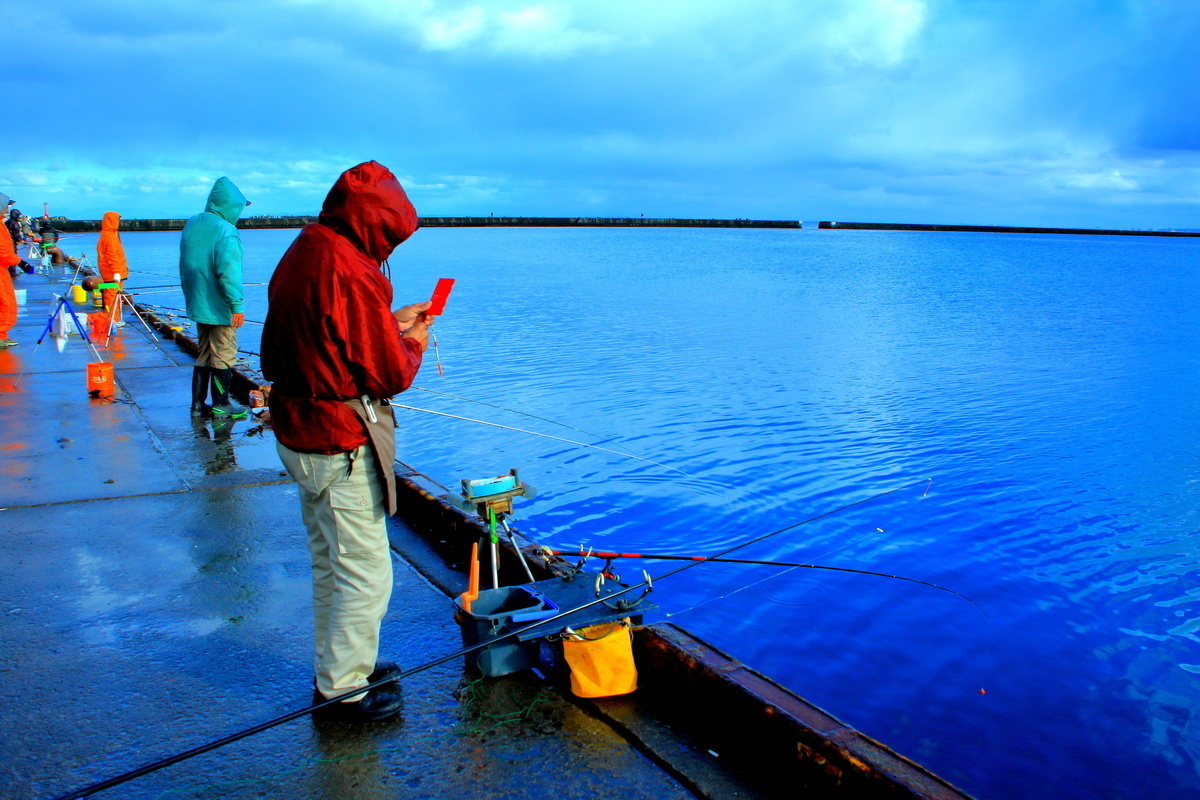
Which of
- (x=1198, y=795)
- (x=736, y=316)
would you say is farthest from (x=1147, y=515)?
(x=736, y=316)

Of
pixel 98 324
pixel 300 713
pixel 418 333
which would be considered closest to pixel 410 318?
pixel 418 333

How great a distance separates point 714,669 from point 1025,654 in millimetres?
3395

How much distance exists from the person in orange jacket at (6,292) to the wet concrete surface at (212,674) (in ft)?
20.5

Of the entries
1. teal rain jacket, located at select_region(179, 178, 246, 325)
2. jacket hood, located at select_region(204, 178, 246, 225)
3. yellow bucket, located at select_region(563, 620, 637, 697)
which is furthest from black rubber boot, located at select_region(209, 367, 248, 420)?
yellow bucket, located at select_region(563, 620, 637, 697)

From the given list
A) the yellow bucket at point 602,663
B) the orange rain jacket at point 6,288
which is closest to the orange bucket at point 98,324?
the orange rain jacket at point 6,288

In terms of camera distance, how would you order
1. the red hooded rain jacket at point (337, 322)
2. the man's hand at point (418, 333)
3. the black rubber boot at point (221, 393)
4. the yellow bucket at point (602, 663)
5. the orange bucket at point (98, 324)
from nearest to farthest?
the red hooded rain jacket at point (337, 322)
the man's hand at point (418, 333)
the yellow bucket at point (602, 663)
the black rubber boot at point (221, 393)
the orange bucket at point (98, 324)

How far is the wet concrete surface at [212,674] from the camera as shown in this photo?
287cm

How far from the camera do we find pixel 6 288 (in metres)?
11.8

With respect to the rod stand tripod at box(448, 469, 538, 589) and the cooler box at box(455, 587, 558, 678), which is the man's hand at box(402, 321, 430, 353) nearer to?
the rod stand tripod at box(448, 469, 538, 589)

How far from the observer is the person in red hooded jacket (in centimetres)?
281

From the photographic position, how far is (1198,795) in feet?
14.2

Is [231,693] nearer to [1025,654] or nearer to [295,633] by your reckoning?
[295,633]

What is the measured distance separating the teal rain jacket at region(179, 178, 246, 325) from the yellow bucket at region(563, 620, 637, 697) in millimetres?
5679

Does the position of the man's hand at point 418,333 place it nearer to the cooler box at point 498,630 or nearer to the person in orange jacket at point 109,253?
the cooler box at point 498,630
